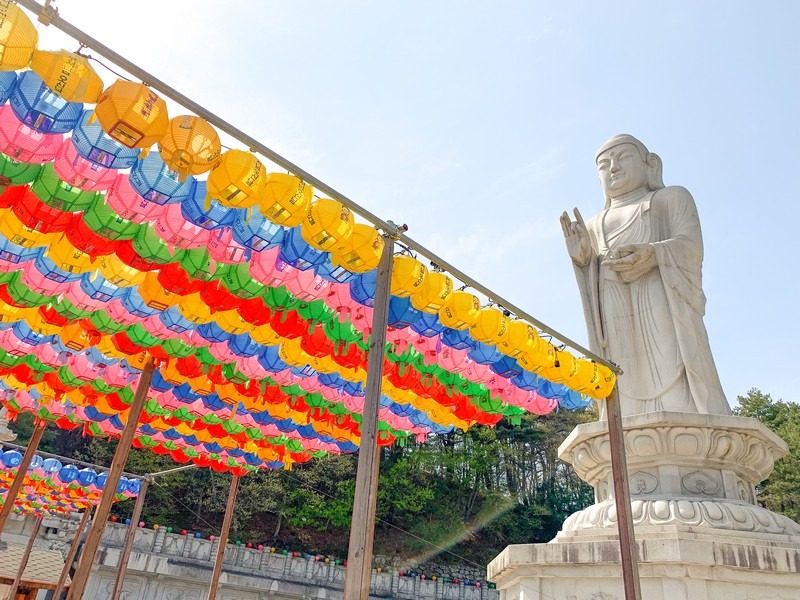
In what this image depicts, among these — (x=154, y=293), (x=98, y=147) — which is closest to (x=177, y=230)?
(x=98, y=147)

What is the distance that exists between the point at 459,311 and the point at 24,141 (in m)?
3.16

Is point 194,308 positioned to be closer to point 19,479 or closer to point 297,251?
point 297,251

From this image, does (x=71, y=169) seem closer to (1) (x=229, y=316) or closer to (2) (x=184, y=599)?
(1) (x=229, y=316)

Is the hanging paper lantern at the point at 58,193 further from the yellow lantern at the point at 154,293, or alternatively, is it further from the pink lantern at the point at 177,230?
the yellow lantern at the point at 154,293

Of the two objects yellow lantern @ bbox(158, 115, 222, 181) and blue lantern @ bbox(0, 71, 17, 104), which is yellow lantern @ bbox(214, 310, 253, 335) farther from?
blue lantern @ bbox(0, 71, 17, 104)

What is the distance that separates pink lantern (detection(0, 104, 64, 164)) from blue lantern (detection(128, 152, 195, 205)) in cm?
47

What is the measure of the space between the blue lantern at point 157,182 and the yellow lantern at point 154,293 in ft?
4.73

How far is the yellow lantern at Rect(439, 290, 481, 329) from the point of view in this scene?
187 inches

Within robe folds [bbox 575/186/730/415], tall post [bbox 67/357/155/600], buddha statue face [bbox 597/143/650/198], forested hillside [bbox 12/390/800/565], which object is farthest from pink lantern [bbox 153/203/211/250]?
forested hillside [bbox 12/390/800/565]

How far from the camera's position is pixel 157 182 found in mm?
3793

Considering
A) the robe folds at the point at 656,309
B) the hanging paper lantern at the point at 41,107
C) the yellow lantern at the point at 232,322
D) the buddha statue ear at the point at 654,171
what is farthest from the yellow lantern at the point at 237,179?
the buddha statue ear at the point at 654,171

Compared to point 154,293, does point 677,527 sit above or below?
below

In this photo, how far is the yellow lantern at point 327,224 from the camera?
12.6ft

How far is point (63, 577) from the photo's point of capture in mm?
12023
